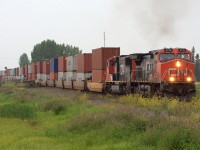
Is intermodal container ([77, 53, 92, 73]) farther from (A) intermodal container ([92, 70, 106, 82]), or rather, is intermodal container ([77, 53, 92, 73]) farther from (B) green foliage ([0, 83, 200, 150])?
(B) green foliage ([0, 83, 200, 150])

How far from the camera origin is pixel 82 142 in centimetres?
1139

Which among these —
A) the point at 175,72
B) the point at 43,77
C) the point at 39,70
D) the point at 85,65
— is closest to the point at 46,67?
the point at 43,77

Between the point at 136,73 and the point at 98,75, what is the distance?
8334 mm

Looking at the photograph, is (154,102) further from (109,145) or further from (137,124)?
(109,145)

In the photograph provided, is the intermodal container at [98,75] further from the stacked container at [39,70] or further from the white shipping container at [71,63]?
the stacked container at [39,70]

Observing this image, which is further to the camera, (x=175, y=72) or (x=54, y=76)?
(x=54, y=76)

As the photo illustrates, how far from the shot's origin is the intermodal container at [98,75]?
34969mm

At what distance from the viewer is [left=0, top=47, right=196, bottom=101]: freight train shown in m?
23.7

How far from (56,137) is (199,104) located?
335 inches

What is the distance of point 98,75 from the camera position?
1422 inches

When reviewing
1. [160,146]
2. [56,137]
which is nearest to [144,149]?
[160,146]

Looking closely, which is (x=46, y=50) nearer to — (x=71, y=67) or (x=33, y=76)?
(x=33, y=76)

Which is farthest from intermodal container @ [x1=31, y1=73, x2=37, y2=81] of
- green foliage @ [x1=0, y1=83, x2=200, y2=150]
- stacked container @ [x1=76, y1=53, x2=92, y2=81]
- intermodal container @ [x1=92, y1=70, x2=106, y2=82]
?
green foliage @ [x1=0, y1=83, x2=200, y2=150]

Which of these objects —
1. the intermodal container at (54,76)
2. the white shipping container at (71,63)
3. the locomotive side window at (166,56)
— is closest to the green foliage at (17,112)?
the locomotive side window at (166,56)
